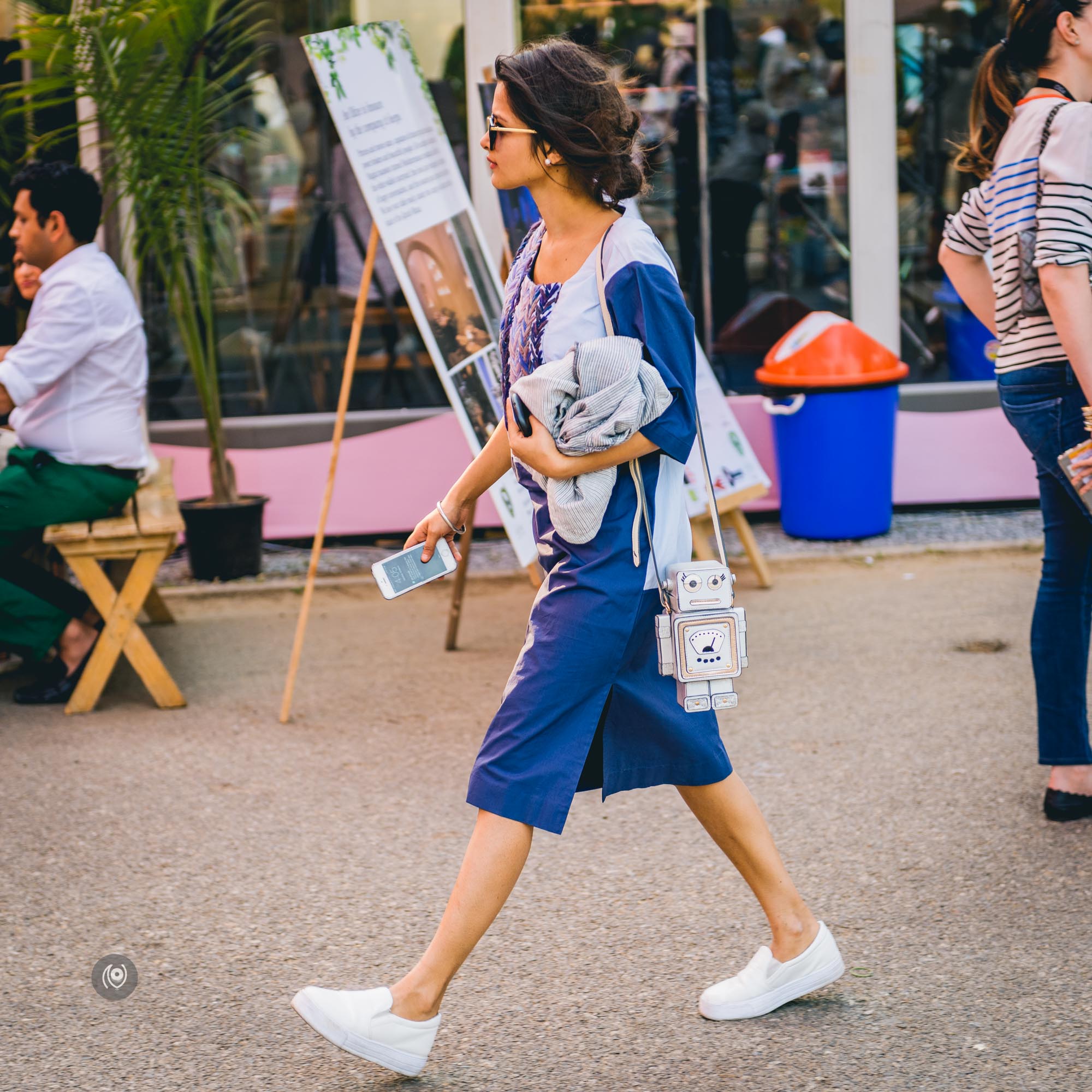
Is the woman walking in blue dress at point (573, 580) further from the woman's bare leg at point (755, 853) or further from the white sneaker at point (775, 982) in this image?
the white sneaker at point (775, 982)

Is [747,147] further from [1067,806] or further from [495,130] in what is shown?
[495,130]

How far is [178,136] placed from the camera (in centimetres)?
626

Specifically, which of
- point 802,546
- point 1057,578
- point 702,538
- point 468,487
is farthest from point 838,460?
point 468,487

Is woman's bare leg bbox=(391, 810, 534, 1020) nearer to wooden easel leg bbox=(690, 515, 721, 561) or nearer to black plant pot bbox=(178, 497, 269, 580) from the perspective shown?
wooden easel leg bbox=(690, 515, 721, 561)

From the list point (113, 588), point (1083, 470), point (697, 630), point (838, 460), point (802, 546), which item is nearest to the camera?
point (697, 630)

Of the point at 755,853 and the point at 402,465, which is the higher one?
the point at 755,853

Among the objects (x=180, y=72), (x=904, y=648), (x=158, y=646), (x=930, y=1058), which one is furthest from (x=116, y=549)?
(x=930, y=1058)

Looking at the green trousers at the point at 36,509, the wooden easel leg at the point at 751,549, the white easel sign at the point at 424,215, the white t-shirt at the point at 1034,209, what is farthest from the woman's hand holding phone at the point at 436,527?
the wooden easel leg at the point at 751,549

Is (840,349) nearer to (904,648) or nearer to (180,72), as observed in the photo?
(904,648)

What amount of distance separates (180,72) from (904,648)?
152 inches

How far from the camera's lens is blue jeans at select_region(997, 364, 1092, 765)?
3502 mm

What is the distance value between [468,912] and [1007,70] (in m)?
2.45

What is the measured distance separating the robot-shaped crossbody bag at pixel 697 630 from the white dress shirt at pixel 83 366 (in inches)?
119

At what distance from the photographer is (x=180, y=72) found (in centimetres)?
621
